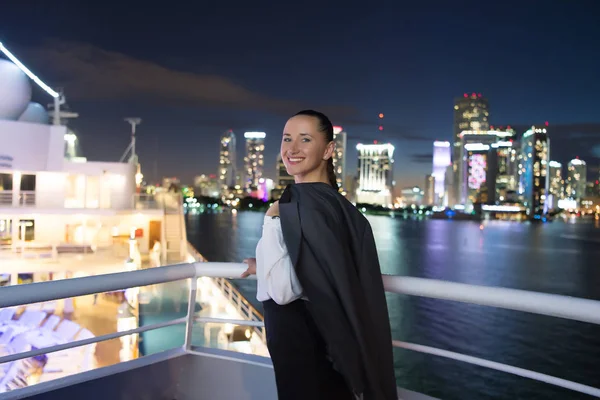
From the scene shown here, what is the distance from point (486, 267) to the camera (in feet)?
154

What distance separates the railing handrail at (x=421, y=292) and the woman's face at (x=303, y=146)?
0.55 metres

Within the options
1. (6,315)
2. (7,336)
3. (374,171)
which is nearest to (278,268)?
(7,336)

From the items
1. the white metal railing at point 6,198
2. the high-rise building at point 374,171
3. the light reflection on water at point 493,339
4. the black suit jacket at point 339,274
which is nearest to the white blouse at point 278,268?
the black suit jacket at point 339,274

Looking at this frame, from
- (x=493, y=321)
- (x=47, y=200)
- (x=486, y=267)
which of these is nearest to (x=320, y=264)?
(x=47, y=200)

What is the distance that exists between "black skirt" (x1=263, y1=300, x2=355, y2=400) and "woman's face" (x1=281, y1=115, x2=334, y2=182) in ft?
1.50

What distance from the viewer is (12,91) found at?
1778cm

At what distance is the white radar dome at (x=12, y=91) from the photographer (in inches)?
693

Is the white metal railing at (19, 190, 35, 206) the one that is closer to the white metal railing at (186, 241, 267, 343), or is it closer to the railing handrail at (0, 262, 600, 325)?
the white metal railing at (186, 241, 267, 343)

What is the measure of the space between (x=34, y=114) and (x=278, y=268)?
22125 mm

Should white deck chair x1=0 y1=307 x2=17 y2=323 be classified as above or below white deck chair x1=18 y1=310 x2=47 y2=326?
above

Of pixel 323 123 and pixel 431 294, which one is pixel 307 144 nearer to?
pixel 323 123

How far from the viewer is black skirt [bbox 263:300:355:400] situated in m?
1.59

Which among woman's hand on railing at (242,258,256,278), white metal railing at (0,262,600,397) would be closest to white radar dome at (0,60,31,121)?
white metal railing at (0,262,600,397)

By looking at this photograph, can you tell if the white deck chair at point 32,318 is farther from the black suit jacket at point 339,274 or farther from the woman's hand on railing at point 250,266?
the black suit jacket at point 339,274
